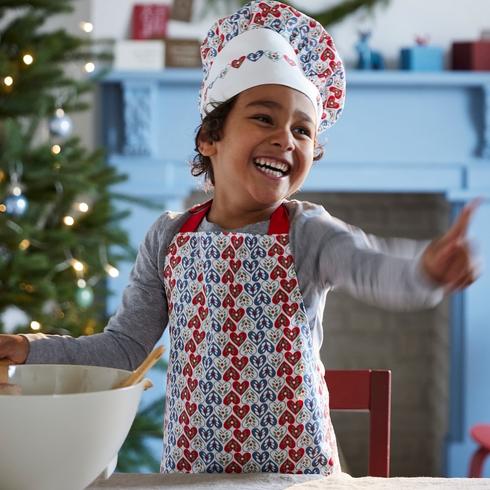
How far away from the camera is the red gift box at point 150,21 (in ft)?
10.8

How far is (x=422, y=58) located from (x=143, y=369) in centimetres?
270

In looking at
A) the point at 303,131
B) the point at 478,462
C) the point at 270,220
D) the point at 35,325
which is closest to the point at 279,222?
the point at 270,220

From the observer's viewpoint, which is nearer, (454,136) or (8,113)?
(8,113)

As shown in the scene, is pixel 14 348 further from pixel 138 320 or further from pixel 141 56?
pixel 141 56

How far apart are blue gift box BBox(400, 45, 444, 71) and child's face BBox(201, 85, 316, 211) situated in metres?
2.20

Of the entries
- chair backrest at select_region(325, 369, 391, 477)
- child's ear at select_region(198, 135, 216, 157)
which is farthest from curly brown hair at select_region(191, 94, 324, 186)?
chair backrest at select_region(325, 369, 391, 477)

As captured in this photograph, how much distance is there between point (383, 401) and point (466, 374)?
2.30 meters

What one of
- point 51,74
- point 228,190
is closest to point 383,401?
point 228,190

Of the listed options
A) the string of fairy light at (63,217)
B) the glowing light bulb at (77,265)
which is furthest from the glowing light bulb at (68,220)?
the glowing light bulb at (77,265)

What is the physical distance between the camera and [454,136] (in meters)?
3.38

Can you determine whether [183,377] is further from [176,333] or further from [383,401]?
[383,401]

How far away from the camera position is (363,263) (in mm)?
985

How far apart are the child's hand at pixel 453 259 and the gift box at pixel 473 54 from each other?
2.62 m

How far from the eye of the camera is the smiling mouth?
1.17m
